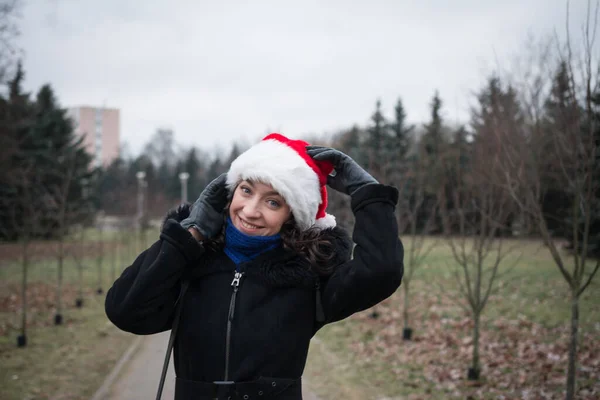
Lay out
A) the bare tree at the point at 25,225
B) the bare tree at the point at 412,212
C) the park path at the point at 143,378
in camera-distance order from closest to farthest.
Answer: the park path at the point at 143,378
the bare tree at the point at 25,225
the bare tree at the point at 412,212

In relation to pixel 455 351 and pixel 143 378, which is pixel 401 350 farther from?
pixel 143 378

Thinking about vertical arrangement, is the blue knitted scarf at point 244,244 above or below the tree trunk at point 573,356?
above

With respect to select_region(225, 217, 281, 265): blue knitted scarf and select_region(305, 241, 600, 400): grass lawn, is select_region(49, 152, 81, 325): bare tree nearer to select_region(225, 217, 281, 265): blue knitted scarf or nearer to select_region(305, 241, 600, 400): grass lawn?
select_region(305, 241, 600, 400): grass lawn

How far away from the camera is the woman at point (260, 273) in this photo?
5.65 feet

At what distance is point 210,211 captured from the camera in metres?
1.94

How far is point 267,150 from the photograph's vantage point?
6.40 ft

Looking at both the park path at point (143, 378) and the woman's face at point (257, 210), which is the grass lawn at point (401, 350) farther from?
the woman's face at point (257, 210)

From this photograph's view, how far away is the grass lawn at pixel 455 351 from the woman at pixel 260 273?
415 centimetres

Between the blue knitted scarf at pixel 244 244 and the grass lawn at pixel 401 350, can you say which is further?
the grass lawn at pixel 401 350

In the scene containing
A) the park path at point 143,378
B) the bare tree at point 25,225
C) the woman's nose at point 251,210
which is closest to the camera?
the woman's nose at point 251,210

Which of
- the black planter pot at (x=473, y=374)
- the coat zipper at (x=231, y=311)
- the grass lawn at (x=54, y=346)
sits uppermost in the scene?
the coat zipper at (x=231, y=311)

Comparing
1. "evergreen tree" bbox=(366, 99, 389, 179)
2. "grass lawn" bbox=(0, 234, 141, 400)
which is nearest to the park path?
"grass lawn" bbox=(0, 234, 141, 400)

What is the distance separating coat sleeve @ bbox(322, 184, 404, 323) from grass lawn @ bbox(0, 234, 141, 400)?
5.04m

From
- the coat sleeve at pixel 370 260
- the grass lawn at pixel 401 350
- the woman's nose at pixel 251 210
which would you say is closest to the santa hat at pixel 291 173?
the woman's nose at pixel 251 210
